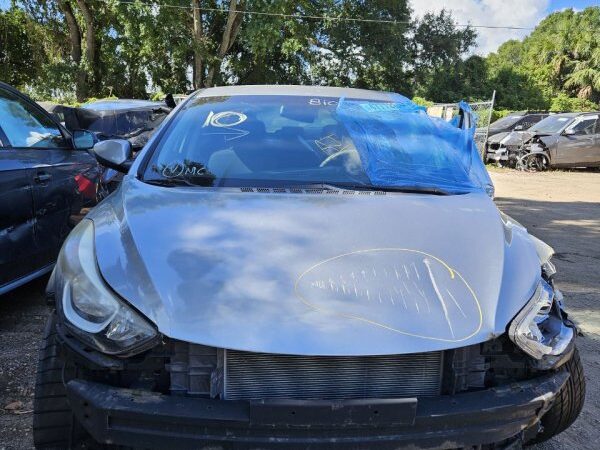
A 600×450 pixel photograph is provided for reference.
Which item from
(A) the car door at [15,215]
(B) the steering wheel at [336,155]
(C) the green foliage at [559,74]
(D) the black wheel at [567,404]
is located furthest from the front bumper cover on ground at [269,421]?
(C) the green foliage at [559,74]

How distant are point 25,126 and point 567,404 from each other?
4081 mm

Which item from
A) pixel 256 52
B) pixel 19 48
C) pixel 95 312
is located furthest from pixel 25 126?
pixel 19 48

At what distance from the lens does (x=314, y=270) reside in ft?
6.52

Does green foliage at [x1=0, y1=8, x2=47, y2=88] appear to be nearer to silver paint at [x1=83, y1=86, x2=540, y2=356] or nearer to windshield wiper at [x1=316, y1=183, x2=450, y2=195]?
windshield wiper at [x1=316, y1=183, x2=450, y2=195]

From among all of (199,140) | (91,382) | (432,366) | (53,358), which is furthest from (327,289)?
(199,140)

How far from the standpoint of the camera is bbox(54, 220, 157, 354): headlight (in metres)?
1.80

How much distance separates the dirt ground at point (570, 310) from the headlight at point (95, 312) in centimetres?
99

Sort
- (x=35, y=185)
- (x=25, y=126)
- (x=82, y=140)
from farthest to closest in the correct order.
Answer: (x=82, y=140) → (x=25, y=126) → (x=35, y=185)

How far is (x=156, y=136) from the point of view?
310 centimetres

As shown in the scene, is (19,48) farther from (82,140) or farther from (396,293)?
(396,293)

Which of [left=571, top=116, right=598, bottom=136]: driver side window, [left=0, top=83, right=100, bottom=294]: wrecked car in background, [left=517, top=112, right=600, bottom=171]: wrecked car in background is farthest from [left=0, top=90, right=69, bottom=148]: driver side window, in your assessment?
[left=571, top=116, right=598, bottom=136]: driver side window

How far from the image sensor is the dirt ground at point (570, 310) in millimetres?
2705

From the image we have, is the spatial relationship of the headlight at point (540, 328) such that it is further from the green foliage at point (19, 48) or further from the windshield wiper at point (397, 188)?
the green foliage at point (19, 48)

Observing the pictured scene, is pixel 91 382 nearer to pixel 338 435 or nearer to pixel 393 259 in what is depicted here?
pixel 338 435
